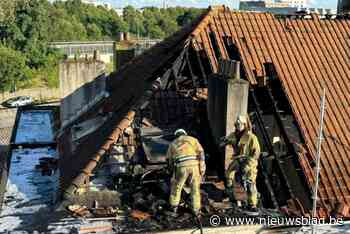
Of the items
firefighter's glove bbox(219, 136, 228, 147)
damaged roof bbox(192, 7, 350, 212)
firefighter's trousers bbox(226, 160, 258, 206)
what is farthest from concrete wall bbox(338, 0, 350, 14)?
firefighter's trousers bbox(226, 160, 258, 206)

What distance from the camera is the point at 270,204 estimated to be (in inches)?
399

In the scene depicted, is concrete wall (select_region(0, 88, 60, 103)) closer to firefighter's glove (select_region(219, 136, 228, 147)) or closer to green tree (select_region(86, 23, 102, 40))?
green tree (select_region(86, 23, 102, 40))

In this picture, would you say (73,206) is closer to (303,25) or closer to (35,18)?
(303,25)

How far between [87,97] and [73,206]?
5841 mm

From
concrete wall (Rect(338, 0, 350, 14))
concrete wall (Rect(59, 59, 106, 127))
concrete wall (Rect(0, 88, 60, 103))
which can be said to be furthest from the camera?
concrete wall (Rect(0, 88, 60, 103))

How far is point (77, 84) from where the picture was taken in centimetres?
1461

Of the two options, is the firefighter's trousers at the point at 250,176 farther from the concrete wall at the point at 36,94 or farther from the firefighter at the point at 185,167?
the concrete wall at the point at 36,94

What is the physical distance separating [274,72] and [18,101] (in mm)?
38909

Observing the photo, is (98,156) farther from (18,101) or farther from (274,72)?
(18,101)

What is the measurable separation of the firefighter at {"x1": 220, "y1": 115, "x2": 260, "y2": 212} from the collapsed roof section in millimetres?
1593

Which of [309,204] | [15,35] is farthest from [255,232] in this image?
[15,35]

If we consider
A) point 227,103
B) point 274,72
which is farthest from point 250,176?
point 274,72

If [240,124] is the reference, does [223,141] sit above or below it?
below

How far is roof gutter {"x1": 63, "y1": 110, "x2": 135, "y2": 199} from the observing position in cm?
976
